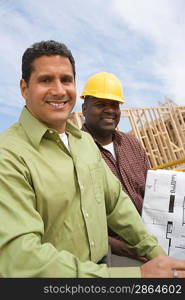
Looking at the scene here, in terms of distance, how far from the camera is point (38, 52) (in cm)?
198

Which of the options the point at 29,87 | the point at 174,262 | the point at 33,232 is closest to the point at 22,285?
the point at 33,232

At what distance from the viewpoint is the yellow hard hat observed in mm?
3807

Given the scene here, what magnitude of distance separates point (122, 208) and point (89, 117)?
157 cm

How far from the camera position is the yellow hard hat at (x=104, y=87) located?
12.5 feet

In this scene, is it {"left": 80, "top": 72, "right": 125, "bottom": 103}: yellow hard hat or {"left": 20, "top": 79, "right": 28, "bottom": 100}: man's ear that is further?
{"left": 80, "top": 72, "right": 125, "bottom": 103}: yellow hard hat

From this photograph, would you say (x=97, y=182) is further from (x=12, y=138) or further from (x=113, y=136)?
(x=113, y=136)

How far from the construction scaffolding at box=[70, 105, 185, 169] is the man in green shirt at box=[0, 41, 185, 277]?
40.7ft

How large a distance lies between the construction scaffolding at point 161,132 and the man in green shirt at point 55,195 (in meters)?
12.4

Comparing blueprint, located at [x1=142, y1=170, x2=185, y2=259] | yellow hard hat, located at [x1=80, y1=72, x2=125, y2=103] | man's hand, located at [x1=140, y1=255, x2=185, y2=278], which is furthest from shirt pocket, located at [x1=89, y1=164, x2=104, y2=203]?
yellow hard hat, located at [x1=80, y1=72, x2=125, y2=103]

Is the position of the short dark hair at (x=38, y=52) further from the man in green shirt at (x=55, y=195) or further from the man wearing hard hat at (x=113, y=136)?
the man wearing hard hat at (x=113, y=136)

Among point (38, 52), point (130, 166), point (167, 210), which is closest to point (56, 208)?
point (38, 52)

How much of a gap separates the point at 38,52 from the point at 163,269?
1457 mm

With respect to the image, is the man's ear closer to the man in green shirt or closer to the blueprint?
the man in green shirt

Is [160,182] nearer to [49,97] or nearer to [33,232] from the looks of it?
[49,97]
